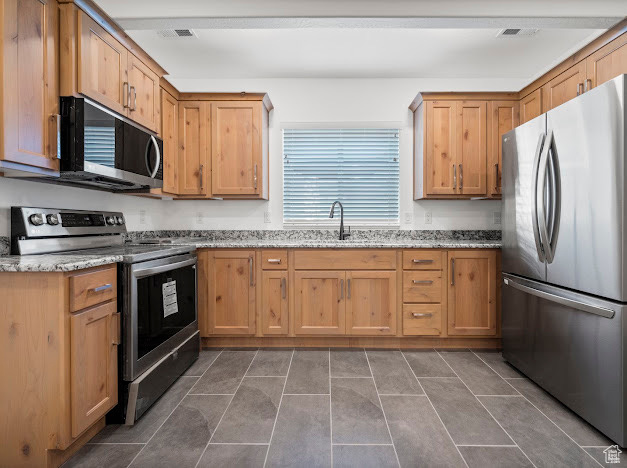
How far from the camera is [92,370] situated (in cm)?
164

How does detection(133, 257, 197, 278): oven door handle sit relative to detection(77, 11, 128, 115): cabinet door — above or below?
below

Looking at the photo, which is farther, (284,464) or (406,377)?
(406,377)

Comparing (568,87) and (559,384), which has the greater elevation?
(568,87)

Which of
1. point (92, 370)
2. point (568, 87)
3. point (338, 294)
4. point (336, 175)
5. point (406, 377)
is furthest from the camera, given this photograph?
point (336, 175)

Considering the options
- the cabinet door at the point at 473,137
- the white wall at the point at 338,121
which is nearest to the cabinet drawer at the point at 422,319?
the white wall at the point at 338,121

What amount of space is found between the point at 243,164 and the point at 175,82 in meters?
1.34

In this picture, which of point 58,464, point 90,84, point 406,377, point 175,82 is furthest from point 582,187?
point 175,82

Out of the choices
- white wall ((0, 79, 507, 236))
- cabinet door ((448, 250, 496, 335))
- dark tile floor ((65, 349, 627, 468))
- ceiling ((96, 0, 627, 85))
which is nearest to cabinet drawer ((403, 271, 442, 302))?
cabinet door ((448, 250, 496, 335))

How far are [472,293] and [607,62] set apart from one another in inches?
75.3

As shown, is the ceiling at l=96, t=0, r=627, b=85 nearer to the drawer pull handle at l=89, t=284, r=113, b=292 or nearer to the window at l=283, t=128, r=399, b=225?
the window at l=283, t=128, r=399, b=225

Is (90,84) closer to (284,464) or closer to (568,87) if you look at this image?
(284,464)

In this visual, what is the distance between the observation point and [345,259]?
2.94m

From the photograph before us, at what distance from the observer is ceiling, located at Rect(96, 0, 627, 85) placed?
224cm

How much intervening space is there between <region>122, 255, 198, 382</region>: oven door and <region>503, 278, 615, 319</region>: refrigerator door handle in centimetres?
247
